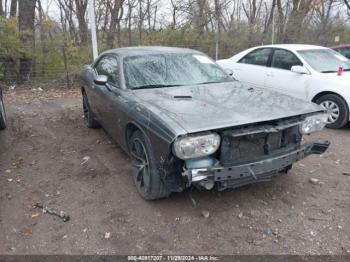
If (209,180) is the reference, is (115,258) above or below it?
below

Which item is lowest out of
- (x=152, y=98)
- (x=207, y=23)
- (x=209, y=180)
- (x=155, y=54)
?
(x=209, y=180)

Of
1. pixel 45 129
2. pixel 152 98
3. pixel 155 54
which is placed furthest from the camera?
pixel 45 129

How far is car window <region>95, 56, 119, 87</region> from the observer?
4166 millimetres

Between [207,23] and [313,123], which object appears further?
[207,23]

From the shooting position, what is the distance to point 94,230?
297cm

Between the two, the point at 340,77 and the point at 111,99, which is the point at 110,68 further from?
the point at 340,77

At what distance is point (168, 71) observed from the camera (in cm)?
408

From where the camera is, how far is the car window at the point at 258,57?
6.85 meters

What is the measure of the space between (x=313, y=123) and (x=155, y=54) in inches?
87.7

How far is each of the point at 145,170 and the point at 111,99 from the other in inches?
46.3

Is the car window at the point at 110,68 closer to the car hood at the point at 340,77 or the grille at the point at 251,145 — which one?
the grille at the point at 251,145

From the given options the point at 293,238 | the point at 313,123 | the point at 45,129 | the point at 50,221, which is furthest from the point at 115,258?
the point at 45,129

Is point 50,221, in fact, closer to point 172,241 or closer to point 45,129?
point 172,241

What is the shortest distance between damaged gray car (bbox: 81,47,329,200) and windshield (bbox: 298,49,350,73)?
106 inches
